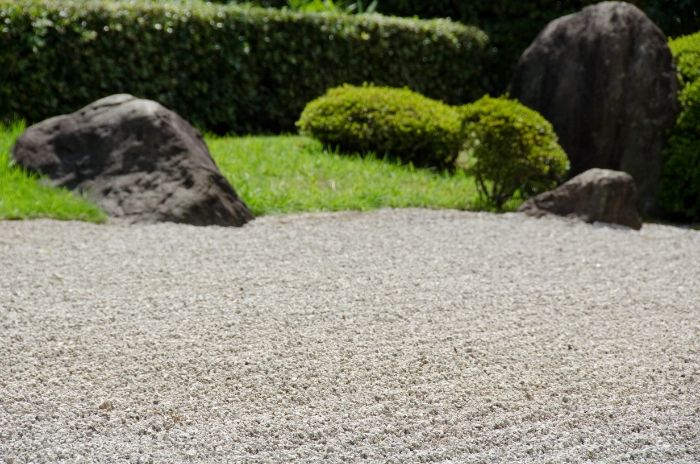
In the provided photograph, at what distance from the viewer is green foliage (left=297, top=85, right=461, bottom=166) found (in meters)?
8.14

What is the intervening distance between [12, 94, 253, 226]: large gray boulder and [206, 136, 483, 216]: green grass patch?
0.56m

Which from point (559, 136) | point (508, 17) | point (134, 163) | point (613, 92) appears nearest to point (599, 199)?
point (559, 136)

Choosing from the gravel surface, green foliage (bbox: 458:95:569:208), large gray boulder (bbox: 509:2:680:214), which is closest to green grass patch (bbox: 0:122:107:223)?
the gravel surface

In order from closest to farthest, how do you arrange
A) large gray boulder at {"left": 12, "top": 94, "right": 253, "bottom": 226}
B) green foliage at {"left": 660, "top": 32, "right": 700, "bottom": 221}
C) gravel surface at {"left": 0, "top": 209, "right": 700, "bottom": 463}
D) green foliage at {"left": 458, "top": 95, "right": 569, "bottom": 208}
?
gravel surface at {"left": 0, "top": 209, "right": 700, "bottom": 463}
large gray boulder at {"left": 12, "top": 94, "right": 253, "bottom": 226}
green foliage at {"left": 458, "top": 95, "right": 569, "bottom": 208}
green foliage at {"left": 660, "top": 32, "right": 700, "bottom": 221}

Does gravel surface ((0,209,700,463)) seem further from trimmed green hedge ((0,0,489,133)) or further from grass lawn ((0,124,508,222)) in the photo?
trimmed green hedge ((0,0,489,133))

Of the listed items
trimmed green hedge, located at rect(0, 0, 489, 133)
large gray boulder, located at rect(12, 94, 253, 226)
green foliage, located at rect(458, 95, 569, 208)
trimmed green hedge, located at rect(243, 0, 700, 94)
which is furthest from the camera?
trimmed green hedge, located at rect(243, 0, 700, 94)

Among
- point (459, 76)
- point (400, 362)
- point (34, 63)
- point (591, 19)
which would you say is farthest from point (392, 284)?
point (459, 76)

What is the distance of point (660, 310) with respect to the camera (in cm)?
436

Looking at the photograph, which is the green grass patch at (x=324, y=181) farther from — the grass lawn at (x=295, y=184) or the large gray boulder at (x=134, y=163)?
the large gray boulder at (x=134, y=163)

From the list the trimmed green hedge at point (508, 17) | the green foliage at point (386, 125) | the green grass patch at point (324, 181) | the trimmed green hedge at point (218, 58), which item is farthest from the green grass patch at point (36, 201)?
the trimmed green hedge at point (508, 17)

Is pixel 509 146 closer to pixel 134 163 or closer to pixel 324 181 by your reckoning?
pixel 324 181

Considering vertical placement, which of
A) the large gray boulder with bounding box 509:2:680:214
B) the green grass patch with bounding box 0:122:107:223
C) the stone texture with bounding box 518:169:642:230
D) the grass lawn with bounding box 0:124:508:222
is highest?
the large gray boulder with bounding box 509:2:680:214

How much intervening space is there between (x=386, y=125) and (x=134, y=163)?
3009 millimetres

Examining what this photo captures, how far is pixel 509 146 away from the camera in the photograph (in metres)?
6.86
